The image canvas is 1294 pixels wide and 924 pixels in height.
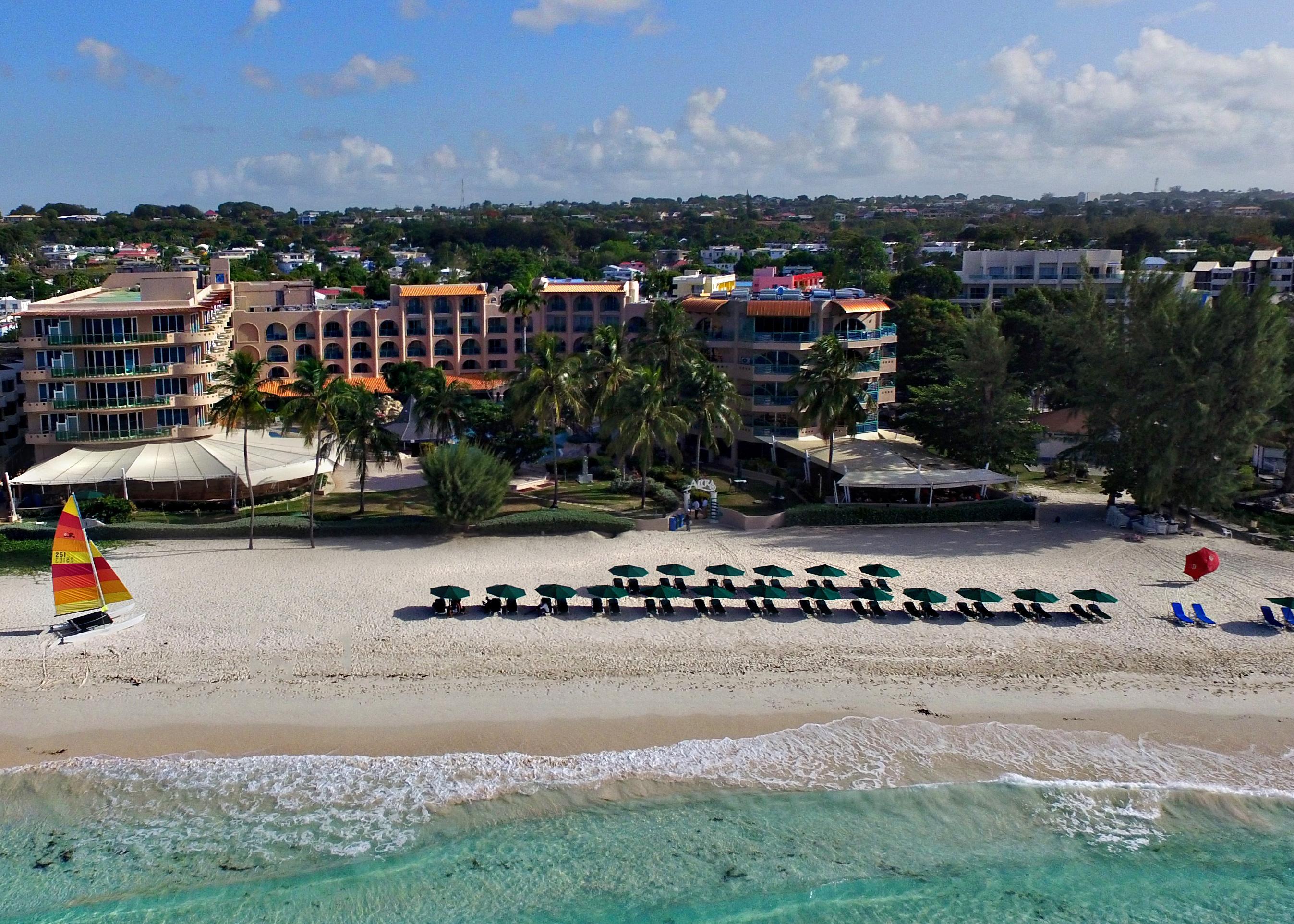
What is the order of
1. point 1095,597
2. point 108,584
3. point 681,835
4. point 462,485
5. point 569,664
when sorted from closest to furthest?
point 681,835 < point 569,664 < point 108,584 < point 1095,597 < point 462,485

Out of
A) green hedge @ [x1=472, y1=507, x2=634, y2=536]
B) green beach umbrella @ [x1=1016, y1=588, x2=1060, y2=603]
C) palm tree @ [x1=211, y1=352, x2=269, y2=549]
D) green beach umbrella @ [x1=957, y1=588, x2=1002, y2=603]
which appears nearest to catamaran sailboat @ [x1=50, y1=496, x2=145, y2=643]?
palm tree @ [x1=211, y1=352, x2=269, y2=549]

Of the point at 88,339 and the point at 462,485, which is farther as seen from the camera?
the point at 88,339

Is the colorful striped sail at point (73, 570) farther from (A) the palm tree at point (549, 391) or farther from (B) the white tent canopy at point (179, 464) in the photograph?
(A) the palm tree at point (549, 391)

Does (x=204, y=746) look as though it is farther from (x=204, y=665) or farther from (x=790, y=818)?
(x=790, y=818)

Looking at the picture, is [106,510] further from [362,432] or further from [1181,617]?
[1181,617]

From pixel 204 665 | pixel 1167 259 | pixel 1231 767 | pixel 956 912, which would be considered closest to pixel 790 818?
pixel 956 912

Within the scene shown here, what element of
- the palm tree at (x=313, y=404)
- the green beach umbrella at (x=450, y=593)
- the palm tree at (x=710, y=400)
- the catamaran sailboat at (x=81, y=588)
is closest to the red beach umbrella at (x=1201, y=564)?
the palm tree at (x=710, y=400)

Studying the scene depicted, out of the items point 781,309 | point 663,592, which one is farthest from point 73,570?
point 781,309
